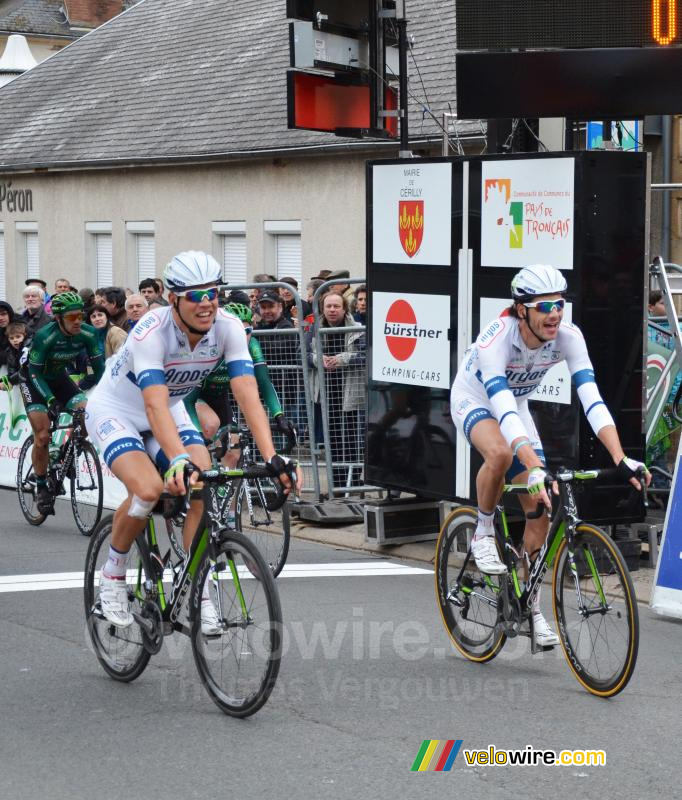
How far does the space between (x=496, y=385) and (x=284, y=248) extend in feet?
58.7

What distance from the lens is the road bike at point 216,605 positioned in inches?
242

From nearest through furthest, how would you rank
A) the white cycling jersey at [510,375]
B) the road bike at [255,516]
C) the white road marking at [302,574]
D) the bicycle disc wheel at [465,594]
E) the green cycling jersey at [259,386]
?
the white cycling jersey at [510,375]
the bicycle disc wheel at [465,594]
the white road marking at [302,574]
the road bike at [255,516]
the green cycling jersey at [259,386]

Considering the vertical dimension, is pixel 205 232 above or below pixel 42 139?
below

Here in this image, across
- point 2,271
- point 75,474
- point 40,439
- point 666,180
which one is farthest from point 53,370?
point 2,271

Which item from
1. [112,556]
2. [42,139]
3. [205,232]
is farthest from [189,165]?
[112,556]

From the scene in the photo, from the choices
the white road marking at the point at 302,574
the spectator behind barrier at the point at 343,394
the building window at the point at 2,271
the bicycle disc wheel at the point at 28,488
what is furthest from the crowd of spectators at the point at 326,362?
the building window at the point at 2,271

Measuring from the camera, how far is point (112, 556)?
7.08 meters

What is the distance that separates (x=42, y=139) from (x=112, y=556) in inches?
1045

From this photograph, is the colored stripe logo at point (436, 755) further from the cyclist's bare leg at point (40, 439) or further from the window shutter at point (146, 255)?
the window shutter at point (146, 255)

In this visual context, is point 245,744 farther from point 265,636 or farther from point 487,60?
point 487,60

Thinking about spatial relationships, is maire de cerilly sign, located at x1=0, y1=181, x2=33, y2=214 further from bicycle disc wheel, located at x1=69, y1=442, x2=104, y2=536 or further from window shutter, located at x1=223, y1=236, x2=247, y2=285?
bicycle disc wheel, located at x1=69, y1=442, x2=104, y2=536

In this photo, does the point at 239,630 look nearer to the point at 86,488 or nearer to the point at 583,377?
the point at 583,377

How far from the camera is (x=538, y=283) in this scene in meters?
7.06

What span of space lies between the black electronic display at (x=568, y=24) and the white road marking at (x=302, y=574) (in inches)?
143
